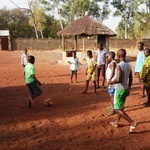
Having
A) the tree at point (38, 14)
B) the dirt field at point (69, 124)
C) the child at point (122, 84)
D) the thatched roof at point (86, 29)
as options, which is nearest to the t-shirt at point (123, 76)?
the child at point (122, 84)

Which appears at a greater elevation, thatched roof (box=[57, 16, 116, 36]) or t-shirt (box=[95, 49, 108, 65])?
thatched roof (box=[57, 16, 116, 36])

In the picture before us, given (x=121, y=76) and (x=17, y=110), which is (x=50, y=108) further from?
(x=121, y=76)

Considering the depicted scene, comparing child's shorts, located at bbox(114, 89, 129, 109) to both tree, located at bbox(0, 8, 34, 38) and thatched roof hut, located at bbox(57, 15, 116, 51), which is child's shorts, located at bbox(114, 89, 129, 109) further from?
tree, located at bbox(0, 8, 34, 38)

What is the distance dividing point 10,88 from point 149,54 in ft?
16.9

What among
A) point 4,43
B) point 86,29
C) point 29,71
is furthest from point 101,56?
point 4,43

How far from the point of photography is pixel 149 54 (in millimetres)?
6652

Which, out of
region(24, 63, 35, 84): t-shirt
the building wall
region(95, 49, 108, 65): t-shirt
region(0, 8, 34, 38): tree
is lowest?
region(24, 63, 35, 84): t-shirt


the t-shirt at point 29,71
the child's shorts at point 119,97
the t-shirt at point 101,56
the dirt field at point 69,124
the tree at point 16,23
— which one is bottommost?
the dirt field at point 69,124

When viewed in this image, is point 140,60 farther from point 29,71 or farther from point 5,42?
point 5,42

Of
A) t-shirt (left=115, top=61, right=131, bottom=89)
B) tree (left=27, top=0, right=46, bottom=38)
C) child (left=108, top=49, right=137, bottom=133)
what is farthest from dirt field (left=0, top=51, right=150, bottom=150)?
tree (left=27, top=0, right=46, bottom=38)

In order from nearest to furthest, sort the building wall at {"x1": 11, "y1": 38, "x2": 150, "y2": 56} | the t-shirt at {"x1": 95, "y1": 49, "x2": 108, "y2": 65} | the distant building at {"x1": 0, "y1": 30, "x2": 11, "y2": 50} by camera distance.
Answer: the t-shirt at {"x1": 95, "y1": 49, "x2": 108, "y2": 65} → the building wall at {"x1": 11, "y1": 38, "x2": 150, "y2": 56} → the distant building at {"x1": 0, "y1": 30, "x2": 11, "y2": 50}

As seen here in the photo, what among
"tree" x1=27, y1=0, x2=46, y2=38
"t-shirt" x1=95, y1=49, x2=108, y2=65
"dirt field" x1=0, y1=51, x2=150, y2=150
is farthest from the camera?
"tree" x1=27, y1=0, x2=46, y2=38

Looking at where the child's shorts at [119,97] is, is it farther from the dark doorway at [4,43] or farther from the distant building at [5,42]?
the dark doorway at [4,43]

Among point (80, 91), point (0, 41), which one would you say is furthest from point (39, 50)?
point (80, 91)
